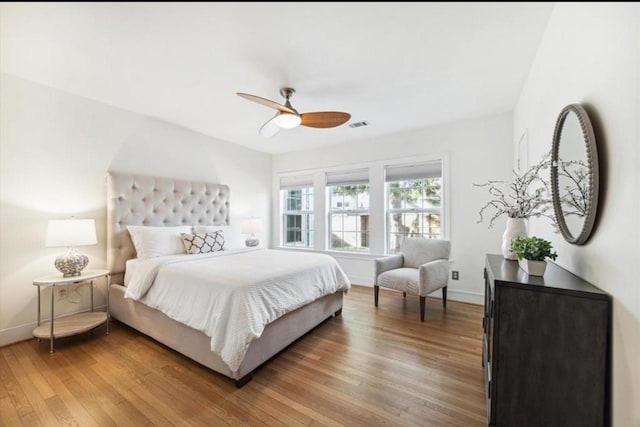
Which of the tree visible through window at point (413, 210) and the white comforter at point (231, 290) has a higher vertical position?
the tree visible through window at point (413, 210)

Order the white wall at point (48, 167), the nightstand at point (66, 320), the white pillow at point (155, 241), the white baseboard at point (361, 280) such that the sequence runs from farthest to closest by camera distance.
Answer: the white baseboard at point (361, 280) < the white pillow at point (155, 241) < the white wall at point (48, 167) < the nightstand at point (66, 320)

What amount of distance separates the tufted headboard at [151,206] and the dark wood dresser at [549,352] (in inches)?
136

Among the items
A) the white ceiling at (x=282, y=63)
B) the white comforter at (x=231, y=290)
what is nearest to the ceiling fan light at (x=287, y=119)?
the white ceiling at (x=282, y=63)

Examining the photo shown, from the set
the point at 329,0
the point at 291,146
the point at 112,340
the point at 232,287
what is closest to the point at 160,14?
the point at 329,0

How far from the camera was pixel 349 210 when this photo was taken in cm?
457

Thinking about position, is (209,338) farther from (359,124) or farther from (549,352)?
(359,124)

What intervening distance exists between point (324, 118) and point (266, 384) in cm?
220

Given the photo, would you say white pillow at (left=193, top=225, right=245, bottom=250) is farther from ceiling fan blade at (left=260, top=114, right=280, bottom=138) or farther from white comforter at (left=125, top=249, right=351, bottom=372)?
ceiling fan blade at (left=260, top=114, right=280, bottom=138)

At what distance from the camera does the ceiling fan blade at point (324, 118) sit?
2410 millimetres

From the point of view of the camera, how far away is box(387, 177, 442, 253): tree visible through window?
3801 millimetres

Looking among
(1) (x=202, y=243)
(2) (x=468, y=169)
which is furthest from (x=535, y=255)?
(1) (x=202, y=243)

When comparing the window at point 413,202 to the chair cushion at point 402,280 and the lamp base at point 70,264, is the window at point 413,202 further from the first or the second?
the lamp base at point 70,264

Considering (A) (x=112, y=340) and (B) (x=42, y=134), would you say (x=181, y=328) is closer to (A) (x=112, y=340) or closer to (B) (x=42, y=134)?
(A) (x=112, y=340)

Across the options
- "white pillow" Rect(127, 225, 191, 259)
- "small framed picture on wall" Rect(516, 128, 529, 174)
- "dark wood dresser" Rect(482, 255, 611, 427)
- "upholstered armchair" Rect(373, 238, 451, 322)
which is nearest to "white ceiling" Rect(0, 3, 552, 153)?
"small framed picture on wall" Rect(516, 128, 529, 174)
